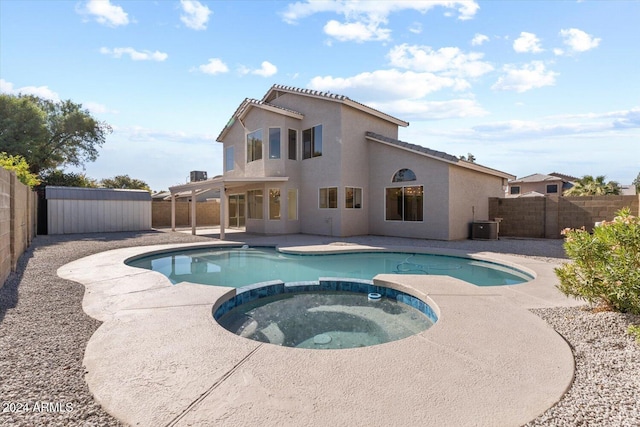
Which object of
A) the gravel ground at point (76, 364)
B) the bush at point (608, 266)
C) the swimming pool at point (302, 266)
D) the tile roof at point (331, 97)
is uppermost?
the tile roof at point (331, 97)

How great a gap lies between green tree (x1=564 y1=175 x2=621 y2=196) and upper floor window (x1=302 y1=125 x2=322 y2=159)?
70.2ft

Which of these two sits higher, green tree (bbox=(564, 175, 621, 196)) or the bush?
green tree (bbox=(564, 175, 621, 196))

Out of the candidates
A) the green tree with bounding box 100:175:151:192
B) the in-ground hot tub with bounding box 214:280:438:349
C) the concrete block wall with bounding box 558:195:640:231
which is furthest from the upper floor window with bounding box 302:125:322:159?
the green tree with bounding box 100:175:151:192

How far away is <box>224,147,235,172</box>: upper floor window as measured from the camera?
71.2ft

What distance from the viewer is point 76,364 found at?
3205 millimetres

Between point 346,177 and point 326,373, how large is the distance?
13.2 metres

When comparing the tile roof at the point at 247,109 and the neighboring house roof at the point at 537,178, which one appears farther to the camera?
the neighboring house roof at the point at 537,178

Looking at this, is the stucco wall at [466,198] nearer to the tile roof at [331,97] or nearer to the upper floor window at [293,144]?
the tile roof at [331,97]

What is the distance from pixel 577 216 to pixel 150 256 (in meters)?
18.8

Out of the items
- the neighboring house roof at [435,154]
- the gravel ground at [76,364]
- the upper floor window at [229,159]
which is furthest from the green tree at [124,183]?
the gravel ground at [76,364]

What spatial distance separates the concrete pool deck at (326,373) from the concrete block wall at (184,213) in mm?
20434

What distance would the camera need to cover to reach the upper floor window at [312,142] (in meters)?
16.6

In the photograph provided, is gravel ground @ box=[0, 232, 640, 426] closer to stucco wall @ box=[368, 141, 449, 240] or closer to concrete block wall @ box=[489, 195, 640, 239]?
stucco wall @ box=[368, 141, 449, 240]

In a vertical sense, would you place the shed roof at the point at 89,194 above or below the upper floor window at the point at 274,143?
below
